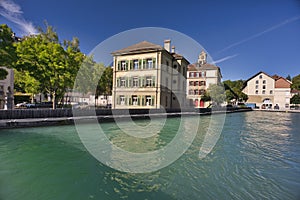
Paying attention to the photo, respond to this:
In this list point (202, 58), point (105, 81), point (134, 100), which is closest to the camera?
point (134, 100)

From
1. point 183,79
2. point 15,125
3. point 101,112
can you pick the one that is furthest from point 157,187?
point 183,79

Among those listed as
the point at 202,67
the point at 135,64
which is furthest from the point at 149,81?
the point at 202,67

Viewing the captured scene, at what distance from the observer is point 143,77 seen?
78.3 feet

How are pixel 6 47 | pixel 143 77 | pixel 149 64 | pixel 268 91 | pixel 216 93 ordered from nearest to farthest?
pixel 6 47 → pixel 149 64 → pixel 143 77 → pixel 216 93 → pixel 268 91

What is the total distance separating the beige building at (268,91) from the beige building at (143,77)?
39058 mm

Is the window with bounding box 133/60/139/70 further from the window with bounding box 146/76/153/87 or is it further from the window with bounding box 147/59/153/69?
the window with bounding box 146/76/153/87

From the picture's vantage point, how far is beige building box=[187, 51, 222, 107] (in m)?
40.6

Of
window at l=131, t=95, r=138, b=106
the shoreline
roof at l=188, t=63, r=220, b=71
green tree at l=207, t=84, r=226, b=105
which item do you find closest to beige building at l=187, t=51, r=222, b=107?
roof at l=188, t=63, r=220, b=71

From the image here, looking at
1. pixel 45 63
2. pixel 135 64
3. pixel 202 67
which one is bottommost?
pixel 45 63

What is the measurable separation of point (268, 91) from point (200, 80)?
82.1 feet

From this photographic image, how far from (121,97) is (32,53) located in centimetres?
1219

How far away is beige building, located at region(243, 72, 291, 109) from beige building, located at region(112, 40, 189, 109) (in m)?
39.1

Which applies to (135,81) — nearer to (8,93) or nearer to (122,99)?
(122,99)

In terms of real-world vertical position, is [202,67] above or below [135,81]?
above
